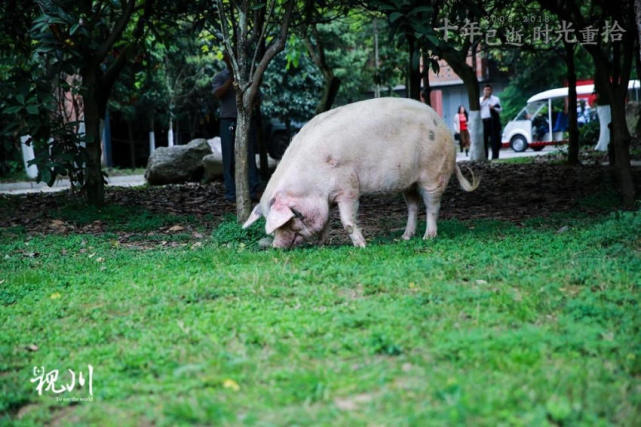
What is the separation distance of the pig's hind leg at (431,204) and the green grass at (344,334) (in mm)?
612

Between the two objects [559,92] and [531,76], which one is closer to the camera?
[559,92]

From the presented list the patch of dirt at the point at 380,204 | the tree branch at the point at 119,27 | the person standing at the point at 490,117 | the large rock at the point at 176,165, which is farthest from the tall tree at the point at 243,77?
the person standing at the point at 490,117

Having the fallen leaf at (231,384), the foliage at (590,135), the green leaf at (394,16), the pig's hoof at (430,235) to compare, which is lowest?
the fallen leaf at (231,384)

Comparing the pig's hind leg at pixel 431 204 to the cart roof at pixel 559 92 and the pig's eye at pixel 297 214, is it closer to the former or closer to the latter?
the pig's eye at pixel 297 214

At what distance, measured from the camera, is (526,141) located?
2966cm

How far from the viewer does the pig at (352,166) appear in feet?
22.9

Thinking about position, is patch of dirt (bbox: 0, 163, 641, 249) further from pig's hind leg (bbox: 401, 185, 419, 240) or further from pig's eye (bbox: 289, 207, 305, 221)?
pig's eye (bbox: 289, 207, 305, 221)

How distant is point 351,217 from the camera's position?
7180 millimetres

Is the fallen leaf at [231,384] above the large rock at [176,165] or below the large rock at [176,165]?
below

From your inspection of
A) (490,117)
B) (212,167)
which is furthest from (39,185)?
(490,117)

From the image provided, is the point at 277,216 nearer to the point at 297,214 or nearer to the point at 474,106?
the point at 297,214

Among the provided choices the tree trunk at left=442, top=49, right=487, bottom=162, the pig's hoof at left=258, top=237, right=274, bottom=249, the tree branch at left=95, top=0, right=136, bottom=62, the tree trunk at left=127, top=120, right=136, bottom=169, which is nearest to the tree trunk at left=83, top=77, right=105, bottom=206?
the tree branch at left=95, top=0, right=136, bottom=62

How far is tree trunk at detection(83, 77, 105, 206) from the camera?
11172mm

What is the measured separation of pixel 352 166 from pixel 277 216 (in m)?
0.88
